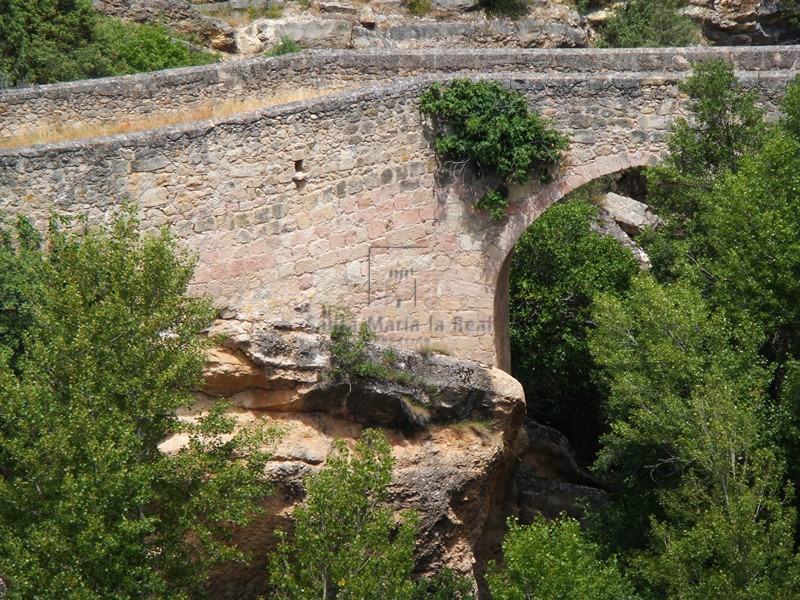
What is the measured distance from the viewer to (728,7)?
31750 millimetres

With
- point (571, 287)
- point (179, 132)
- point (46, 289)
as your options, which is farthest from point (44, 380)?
point (571, 287)

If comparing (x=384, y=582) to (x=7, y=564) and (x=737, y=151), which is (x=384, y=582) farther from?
(x=737, y=151)

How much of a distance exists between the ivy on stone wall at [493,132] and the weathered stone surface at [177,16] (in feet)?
32.3

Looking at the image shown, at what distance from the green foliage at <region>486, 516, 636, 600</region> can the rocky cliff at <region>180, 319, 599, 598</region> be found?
4.46 ft

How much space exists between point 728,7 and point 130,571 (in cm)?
2122

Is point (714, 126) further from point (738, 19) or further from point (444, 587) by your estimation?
point (738, 19)

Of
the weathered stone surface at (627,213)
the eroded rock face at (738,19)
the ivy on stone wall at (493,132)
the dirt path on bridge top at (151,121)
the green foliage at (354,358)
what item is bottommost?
the weathered stone surface at (627,213)

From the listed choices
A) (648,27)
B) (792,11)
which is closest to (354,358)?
(648,27)

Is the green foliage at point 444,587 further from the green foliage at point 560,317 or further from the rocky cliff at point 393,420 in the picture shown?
the green foliage at point 560,317

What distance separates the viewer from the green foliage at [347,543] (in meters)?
15.5

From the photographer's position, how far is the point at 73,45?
1048 inches

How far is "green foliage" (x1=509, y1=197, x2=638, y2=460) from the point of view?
24.3m

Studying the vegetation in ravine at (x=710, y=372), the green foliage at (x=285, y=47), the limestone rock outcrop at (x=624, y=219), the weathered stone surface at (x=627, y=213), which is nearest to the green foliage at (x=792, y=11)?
the limestone rock outcrop at (x=624, y=219)

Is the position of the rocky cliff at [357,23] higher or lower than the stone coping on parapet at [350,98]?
lower
